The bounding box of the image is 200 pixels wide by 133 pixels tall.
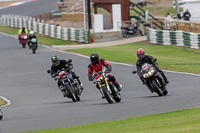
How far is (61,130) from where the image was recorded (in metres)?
11.0

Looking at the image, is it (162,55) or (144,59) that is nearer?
(144,59)

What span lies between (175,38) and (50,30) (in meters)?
15.3

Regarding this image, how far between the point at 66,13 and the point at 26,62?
29396 mm

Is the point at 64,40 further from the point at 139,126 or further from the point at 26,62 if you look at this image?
the point at 139,126

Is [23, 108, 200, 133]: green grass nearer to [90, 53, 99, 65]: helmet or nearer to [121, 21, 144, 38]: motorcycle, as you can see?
[90, 53, 99, 65]: helmet

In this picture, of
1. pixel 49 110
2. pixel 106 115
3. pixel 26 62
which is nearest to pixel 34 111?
pixel 49 110

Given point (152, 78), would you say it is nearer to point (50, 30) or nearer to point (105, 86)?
point (105, 86)

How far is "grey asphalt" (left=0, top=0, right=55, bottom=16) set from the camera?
67.6 meters

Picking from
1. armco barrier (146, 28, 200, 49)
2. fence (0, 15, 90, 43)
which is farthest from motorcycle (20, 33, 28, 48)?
armco barrier (146, 28, 200, 49)

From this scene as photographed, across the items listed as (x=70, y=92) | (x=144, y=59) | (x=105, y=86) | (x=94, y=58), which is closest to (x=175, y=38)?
(x=70, y=92)

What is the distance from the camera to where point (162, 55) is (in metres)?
33.7

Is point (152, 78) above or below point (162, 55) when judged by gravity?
above

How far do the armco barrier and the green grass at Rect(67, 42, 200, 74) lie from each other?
51 centimetres

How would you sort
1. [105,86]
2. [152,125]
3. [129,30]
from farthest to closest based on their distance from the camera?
[129,30] < [105,86] < [152,125]
